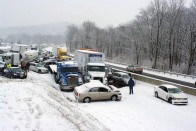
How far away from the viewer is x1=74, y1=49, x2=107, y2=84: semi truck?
31020mm

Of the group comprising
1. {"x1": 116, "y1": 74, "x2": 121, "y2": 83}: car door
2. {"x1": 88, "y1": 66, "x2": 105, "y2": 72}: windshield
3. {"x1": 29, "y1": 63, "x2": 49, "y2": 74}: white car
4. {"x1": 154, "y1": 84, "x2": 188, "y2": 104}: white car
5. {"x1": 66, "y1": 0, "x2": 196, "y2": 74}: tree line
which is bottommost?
→ {"x1": 154, "y1": 84, "x2": 188, "y2": 104}: white car

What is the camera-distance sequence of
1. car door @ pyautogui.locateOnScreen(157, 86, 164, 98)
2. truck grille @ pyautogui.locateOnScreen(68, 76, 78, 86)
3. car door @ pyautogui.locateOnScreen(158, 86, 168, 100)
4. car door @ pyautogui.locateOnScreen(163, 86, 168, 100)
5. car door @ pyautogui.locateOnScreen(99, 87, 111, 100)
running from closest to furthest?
car door @ pyautogui.locateOnScreen(99, 87, 111, 100), car door @ pyautogui.locateOnScreen(163, 86, 168, 100), car door @ pyautogui.locateOnScreen(158, 86, 168, 100), car door @ pyautogui.locateOnScreen(157, 86, 164, 98), truck grille @ pyautogui.locateOnScreen(68, 76, 78, 86)

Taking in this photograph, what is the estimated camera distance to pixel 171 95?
23000 mm

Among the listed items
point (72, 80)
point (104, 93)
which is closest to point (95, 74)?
point (72, 80)

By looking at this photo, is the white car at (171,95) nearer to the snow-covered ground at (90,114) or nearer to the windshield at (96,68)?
the snow-covered ground at (90,114)

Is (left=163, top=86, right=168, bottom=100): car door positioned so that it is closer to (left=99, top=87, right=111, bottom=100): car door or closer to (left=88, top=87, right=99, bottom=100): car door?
(left=99, top=87, right=111, bottom=100): car door

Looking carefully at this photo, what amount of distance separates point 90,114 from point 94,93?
17.9ft

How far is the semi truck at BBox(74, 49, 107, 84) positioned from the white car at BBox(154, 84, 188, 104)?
27.4 feet

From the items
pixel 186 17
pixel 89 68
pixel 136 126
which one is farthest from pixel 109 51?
pixel 136 126

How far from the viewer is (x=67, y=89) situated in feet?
89.0

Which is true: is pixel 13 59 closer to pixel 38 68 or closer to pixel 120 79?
pixel 38 68

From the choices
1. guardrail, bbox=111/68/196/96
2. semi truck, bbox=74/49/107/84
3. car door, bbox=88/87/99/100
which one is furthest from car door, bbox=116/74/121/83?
car door, bbox=88/87/99/100

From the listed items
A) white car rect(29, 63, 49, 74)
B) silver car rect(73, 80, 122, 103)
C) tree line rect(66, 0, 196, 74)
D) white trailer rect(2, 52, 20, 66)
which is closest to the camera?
silver car rect(73, 80, 122, 103)

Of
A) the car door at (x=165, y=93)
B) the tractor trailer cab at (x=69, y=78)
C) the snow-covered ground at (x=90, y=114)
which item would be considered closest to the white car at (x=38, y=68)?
the tractor trailer cab at (x=69, y=78)
